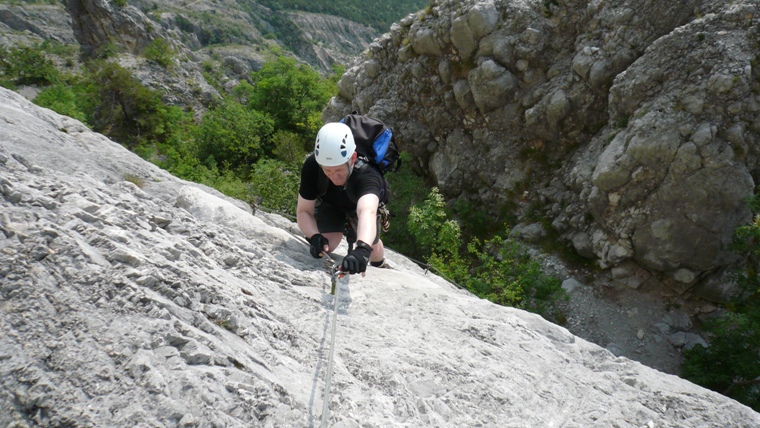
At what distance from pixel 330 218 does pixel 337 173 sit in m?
→ 1.05

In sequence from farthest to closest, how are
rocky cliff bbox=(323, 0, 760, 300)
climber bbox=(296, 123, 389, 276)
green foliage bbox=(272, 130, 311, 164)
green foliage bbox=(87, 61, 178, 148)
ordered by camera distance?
green foliage bbox=(87, 61, 178, 148) < green foliage bbox=(272, 130, 311, 164) < rocky cliff bbox=(323, 0, 760, 300) < climber bbox=(296, 123, 389, 276)

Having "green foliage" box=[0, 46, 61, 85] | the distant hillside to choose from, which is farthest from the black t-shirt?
the distant hillside

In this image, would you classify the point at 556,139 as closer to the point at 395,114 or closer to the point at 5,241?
the point at 395,114

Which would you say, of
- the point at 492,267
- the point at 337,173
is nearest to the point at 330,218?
the point at 337,173

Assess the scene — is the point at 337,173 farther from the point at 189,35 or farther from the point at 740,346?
the point at 189,35

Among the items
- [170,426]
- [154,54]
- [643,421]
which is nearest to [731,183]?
[643,421]

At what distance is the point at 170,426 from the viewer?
1983 mm

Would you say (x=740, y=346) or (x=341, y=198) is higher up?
(x=341, y=198)

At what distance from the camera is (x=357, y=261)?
139 inches

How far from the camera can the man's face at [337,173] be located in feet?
14.5

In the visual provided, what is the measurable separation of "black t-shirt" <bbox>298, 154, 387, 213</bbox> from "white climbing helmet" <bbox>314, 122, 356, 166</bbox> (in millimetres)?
307

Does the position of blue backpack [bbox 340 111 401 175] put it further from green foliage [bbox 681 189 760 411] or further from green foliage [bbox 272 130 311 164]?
green foliage [bbox 272 130 311 164]

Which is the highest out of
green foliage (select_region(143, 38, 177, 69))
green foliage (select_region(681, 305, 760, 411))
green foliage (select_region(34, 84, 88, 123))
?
green foliage (select_region(681, 305, 760, 411))

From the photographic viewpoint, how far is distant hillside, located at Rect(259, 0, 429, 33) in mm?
135875
